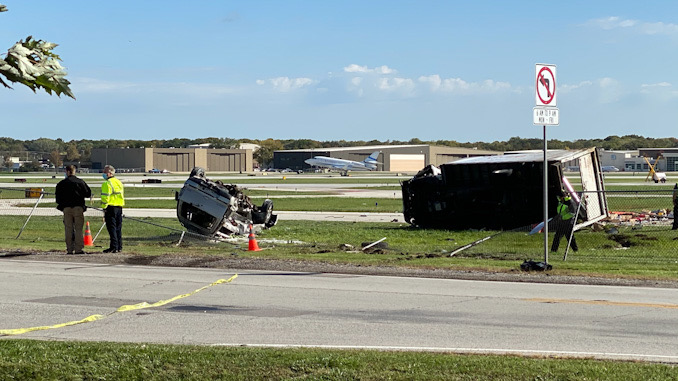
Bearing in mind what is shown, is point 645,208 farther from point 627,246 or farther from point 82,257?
point 82,257

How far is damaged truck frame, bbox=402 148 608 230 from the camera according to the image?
81.7ft

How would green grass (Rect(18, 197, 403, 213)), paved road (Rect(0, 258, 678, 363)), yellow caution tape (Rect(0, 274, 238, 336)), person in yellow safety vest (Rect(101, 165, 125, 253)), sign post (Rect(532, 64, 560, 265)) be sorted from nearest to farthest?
paved road (Rect(0, 258, 678, 363)) → yellow caution tape (Rect(0, 274, 238, 336)) → sign post (Rect(532, 64, 560, 265)) → person in yellow safety vest (Rect(101, 165, 125, 253)) → green grass (Rect(18, 197, 403, 213))

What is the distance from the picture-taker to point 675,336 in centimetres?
974

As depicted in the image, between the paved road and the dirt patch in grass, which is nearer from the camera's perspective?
the paved road

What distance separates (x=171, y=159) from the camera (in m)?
188

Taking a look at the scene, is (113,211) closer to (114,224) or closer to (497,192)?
(114,224)

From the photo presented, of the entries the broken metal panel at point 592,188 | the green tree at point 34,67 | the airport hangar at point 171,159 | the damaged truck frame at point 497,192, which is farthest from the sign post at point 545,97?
the airport hangar at point 171,159

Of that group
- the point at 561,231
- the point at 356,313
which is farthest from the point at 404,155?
the point at 356,313

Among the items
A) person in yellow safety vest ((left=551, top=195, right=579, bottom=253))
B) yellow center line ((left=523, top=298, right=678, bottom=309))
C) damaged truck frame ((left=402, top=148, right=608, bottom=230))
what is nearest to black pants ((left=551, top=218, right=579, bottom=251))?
person in yellow safety vest ((left=551, top=195, right=579, bottom=253))

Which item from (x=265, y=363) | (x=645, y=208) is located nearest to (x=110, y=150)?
(x=645, y=208)

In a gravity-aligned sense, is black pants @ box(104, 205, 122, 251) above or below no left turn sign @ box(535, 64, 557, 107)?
below

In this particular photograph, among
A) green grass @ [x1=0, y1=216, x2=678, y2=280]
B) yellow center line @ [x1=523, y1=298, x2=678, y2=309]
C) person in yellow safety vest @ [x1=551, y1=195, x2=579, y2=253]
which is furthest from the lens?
person in yellow safety vest @ [x1=551, y1=195, x2=579, y2=253]

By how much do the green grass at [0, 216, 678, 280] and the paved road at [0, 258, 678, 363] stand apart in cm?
268

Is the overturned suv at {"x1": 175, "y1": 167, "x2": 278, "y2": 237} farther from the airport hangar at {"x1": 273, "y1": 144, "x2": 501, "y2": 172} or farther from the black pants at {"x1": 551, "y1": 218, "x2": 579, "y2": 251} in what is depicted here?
the airport hangar at {"x1": 273, "y1": 144, "x2": 501, "y2": 172}
